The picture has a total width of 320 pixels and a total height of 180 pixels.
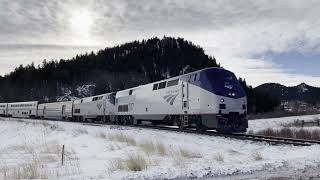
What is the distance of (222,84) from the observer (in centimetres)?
2345

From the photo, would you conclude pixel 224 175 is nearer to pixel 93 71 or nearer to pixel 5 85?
pixel 93 71

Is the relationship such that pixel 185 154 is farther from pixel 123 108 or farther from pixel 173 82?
pixel 123 108

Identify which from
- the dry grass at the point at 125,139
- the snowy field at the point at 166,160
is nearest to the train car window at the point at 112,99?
the dry grass at the point at 125,139

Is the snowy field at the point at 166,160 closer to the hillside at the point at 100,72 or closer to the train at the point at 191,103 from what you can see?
the train at the point at 191,103

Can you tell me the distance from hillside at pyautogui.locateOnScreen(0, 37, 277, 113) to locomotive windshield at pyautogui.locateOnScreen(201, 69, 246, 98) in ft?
419

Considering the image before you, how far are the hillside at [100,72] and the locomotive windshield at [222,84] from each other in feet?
419

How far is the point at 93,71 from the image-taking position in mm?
169125

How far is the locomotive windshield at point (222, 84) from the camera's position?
911 inches

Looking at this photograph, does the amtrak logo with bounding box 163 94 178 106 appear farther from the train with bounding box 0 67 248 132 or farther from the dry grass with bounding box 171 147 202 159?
the dry grass with bounding box 171 147 202 159

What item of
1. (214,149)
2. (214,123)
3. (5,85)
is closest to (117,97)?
(214,123)

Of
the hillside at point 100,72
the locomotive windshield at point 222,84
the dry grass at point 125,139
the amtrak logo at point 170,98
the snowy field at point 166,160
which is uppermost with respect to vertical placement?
the hillside at point 100,72

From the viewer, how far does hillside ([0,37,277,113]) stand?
16225 centimetres

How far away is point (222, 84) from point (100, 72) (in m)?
150

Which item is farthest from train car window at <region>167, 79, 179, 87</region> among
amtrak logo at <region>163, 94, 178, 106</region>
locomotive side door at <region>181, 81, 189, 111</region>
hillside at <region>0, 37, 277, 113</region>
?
hillside at <region>0, 37, 277, 113</region>
